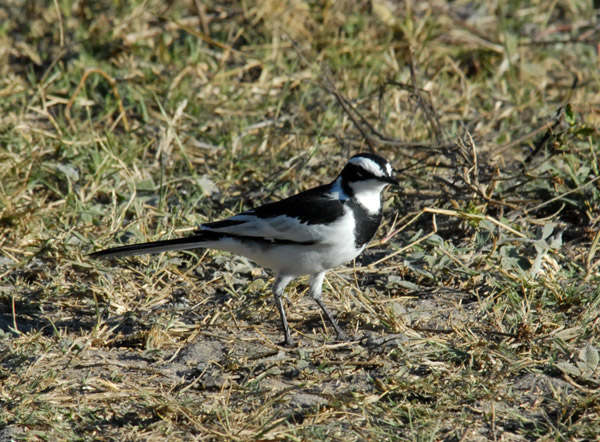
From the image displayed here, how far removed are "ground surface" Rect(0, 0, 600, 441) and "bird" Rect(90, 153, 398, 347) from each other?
0.34 m

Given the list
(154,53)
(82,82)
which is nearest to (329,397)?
(82,82)

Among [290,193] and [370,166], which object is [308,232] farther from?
[290,193]

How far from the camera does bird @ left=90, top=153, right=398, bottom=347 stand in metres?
4.25

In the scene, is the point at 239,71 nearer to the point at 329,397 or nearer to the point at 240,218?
the point at 240,218

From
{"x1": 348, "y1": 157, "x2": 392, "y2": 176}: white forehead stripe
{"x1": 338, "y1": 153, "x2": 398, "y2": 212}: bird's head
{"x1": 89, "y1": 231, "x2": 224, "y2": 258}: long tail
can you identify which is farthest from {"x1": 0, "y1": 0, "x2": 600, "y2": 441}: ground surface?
{"x1": 348, "y1": 157, "x2": 392, "y2": 176}: white forehead stripe

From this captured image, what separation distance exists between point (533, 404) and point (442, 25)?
473cm

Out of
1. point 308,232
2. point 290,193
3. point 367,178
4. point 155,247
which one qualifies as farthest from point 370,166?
point 290,193

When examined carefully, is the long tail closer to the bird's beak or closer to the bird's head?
the bird's head

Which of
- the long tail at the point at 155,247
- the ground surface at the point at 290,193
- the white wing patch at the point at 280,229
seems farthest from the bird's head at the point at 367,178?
the long tail at the point at 155,247

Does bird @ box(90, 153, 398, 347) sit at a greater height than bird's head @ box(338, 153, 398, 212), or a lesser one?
lesser

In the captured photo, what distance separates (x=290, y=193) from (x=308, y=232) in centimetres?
152

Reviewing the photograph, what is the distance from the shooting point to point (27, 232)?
5027mm

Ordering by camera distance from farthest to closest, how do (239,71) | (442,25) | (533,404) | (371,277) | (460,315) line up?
(442,25)
(239,71)
(371,277)
(460,315)
(533,404)

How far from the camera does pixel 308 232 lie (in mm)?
4262
